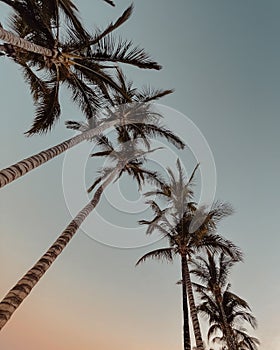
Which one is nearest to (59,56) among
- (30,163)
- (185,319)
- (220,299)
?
(30,163)

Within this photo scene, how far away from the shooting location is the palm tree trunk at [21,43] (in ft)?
23.5

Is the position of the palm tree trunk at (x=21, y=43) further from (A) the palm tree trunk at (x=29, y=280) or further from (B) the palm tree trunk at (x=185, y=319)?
(B) the palm tree trunk at (x=185, y=319)

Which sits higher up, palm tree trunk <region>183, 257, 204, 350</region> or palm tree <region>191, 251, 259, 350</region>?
palm tree <region>191, 251, 259, 350</region>

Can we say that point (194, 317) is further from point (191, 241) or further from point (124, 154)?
point (124, 154)

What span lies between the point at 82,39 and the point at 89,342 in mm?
23937

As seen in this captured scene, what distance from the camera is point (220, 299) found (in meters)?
22.1

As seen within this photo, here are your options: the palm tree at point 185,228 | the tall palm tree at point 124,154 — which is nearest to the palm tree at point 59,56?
the tall palm tree at point 124,154

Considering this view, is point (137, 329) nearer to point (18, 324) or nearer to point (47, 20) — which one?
point (18, 324)

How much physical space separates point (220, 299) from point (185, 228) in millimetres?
9196

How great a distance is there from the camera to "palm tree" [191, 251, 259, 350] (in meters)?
21.8

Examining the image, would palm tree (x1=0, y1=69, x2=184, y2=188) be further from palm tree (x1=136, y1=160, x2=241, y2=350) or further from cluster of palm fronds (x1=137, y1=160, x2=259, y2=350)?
palm tree (x1=136, y1=160, x2=241, y2=350)

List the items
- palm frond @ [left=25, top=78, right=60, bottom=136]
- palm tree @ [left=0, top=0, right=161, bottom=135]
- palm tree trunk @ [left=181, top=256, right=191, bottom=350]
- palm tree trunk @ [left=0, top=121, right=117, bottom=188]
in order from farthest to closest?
palm tree trunk @ [left=181, top=256, right=191, bottom=350] < palm frond @ [left=25, top=78, right=60, bottom=136] < palm tree @ [left=0, top=0, right=161, bottom=135] < palm tree trunk @ [left=0, top=121, right=117, bottom=188]

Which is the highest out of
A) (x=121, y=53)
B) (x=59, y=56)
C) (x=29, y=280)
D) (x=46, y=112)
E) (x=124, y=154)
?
(x=124, y=154)

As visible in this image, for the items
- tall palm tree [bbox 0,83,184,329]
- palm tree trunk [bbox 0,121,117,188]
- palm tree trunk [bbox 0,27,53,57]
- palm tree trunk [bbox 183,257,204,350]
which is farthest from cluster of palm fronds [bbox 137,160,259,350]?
palm tree trunk [bbox 0,27,53,57]
